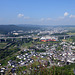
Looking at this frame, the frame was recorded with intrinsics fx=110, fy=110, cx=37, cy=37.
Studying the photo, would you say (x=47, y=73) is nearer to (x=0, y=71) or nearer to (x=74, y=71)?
(x=74, y=71)

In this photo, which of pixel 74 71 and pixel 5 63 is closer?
pixel 74 71

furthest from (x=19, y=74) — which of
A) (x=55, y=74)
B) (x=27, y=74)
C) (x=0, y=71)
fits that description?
(x=55, y=74)

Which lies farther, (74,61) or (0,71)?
(74,61)

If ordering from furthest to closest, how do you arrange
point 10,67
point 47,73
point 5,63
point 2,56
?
point 2,56 < point 5,63 < point 10,67 < point 47,73

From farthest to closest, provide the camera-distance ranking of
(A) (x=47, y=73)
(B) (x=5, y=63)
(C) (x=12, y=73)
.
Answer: (B) (x=5, y=63)
(C) (x=12, y=73)
(A) (x=47, y=73)

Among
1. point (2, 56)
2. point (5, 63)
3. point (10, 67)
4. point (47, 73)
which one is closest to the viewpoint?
point (47, 73)

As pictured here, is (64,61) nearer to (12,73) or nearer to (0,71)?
(12,73)

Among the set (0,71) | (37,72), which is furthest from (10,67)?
(37,72)

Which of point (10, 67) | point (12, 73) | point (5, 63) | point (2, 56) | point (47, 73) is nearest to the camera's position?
point (47, 73)
